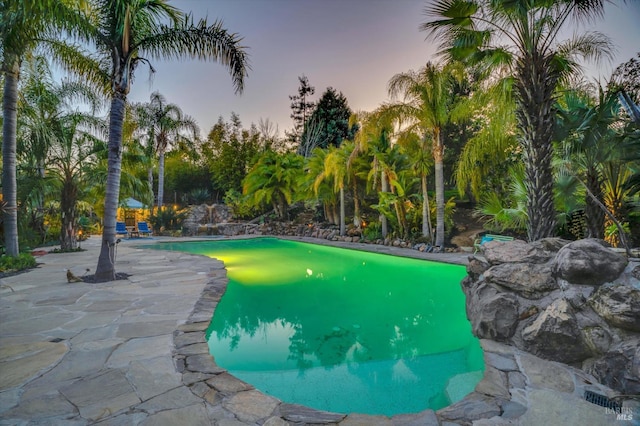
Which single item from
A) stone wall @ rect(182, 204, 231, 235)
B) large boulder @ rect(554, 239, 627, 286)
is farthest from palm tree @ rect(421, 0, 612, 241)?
stone wall @ rect(182, 204, 231, 235)

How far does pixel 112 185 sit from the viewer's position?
224 inches

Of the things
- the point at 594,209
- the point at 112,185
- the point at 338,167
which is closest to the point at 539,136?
the point at 594,209

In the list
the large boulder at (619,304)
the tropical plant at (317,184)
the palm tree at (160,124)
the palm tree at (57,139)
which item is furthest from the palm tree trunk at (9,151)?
the palm tree at (160,124)

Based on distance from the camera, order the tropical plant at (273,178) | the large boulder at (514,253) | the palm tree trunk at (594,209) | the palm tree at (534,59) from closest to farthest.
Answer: the large boulder at (514,253), the palm tree at (534,59), the palm tree trunk at (594,209), the tropical plant at (273,178)

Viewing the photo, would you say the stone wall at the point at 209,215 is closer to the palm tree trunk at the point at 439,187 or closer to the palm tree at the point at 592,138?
the palm tree trunk at the point at 439,187

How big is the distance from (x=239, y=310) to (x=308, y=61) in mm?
16117

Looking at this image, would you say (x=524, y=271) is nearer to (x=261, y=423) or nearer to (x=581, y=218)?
(x=261, y=423)

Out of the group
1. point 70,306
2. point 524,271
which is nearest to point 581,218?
point 524,271

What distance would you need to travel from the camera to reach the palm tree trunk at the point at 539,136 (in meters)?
5.40

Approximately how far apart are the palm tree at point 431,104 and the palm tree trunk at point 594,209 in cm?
397

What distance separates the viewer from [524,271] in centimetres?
321

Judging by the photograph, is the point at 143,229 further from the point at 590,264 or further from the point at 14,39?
the point at 590,264

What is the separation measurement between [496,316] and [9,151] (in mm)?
9712

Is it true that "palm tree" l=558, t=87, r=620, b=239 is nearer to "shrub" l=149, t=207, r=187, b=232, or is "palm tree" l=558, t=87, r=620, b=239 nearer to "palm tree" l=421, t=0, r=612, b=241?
"palm tree" l=421, t=0, r=612, b=241
